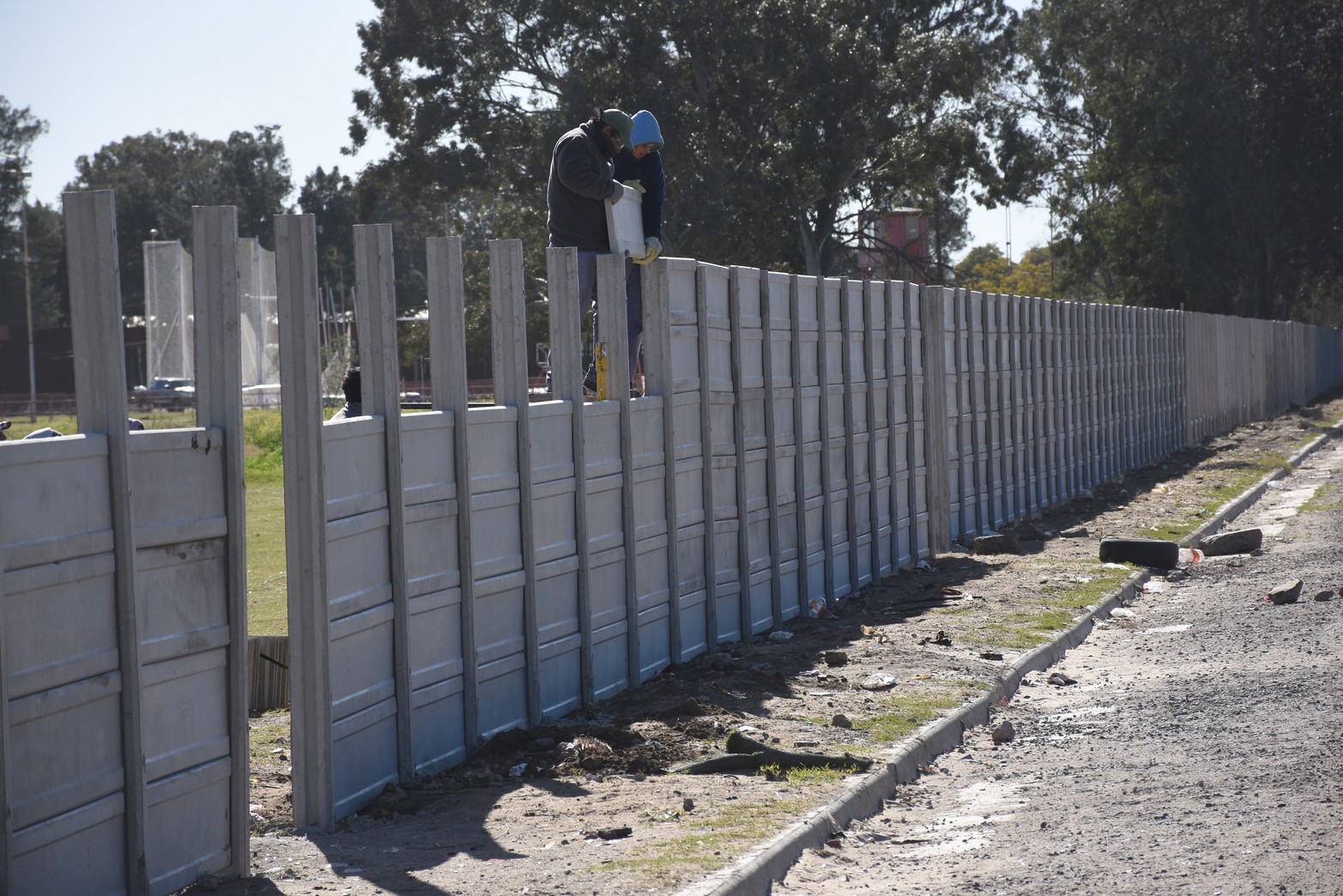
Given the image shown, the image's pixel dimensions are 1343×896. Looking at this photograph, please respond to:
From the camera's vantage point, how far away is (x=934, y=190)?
40.9m

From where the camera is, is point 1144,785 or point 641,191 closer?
point 1144,785

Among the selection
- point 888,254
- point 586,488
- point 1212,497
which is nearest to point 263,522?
point 586,488

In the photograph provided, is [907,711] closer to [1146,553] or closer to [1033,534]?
[1146,553]

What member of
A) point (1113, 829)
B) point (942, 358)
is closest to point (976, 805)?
point (1113, 829)

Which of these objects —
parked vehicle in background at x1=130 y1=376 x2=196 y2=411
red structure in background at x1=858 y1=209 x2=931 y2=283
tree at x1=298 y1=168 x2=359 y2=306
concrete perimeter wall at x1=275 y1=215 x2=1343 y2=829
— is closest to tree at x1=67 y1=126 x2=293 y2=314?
tree at x1=298 y1=168 x2=359 y2=306

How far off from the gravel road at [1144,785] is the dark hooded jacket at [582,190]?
12.2 feet

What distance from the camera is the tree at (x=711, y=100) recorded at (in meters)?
35.4

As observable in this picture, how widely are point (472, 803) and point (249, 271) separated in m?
51.4

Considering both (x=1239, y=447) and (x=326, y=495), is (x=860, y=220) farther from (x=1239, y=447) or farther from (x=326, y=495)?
(x=326, y=495)

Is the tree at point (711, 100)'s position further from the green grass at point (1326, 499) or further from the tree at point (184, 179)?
the tree at point (184, 179)

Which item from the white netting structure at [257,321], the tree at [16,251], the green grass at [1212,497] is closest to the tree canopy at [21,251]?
the tree at [16,251]

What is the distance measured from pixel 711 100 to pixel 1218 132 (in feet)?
75.9

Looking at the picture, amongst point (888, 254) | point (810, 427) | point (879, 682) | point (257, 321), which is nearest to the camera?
point (879, 682)

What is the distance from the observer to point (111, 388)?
173 inches
